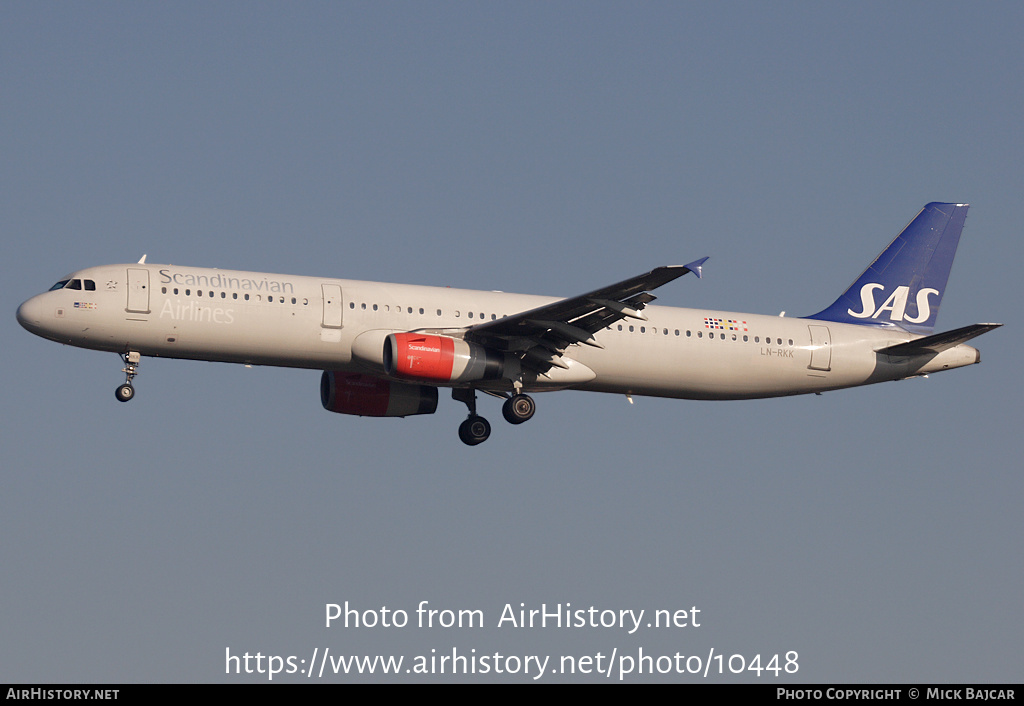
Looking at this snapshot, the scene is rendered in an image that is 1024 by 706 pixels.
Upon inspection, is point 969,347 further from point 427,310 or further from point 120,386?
point 120,386

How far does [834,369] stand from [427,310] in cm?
1387

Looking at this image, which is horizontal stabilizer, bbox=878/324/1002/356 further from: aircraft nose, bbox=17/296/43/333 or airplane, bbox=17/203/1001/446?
aircraft nose, bbox=17/296/43/333

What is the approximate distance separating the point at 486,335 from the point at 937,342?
1484 centimetres

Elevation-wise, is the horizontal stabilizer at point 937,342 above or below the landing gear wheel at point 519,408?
above

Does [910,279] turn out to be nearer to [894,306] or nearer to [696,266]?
[894,306]

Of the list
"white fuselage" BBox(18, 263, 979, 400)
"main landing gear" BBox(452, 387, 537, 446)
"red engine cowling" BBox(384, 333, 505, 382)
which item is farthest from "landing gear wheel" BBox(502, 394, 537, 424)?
"red engine cowling" BBox(384, 333, 505, 382)

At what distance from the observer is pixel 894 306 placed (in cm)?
4950

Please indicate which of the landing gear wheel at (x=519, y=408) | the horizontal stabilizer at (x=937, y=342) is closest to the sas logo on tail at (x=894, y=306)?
the horizontal stabilizer at (x=937, y=342)

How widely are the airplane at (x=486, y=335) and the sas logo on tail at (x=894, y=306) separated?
0.05 meters

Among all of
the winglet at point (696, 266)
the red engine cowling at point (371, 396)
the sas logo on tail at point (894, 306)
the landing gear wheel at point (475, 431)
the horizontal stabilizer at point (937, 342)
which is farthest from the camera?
the sas logo on tail at point (894, 306)

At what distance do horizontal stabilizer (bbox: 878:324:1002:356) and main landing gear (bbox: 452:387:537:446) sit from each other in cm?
1234

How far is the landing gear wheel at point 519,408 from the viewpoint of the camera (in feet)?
145

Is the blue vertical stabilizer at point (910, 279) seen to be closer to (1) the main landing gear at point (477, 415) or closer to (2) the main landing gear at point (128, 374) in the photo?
(1) the main landing gear at point (477, 415)

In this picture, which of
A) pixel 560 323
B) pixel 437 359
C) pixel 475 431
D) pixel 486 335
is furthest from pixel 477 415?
pixel 560 323
